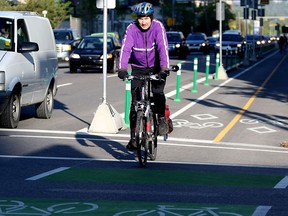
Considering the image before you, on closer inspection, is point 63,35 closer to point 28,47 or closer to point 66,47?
point 66,47

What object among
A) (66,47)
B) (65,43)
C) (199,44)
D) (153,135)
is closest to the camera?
(153,135)

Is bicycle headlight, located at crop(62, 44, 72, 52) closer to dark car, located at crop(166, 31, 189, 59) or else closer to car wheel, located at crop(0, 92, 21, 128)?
dark car, located at crop(166, 31, 189, 59)

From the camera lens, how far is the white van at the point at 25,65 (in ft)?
51.7

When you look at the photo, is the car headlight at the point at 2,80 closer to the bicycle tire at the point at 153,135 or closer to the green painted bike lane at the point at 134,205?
the bicycle tire at the point at 153,135

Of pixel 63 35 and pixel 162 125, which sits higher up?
pixel 63 35

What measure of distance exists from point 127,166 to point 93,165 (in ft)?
1.50

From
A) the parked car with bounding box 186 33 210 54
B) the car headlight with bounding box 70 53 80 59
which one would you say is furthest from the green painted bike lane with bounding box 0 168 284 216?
the parked car with bounding box 186 33 210 54

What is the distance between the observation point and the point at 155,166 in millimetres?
11938

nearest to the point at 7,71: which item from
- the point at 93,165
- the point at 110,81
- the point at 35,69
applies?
the point at 35,69

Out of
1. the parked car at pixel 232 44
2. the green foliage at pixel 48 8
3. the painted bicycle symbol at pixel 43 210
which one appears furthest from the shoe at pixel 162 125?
the parked car at pixel 232 44

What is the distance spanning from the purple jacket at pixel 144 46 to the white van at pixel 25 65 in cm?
430

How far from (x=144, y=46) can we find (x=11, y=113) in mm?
4979

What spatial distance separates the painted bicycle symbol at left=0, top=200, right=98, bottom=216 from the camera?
843 cm

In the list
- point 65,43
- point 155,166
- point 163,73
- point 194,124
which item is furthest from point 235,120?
point 65,43
